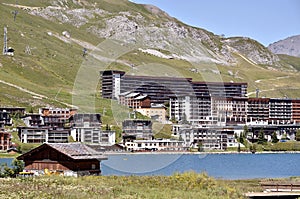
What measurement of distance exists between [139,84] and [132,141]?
183ft

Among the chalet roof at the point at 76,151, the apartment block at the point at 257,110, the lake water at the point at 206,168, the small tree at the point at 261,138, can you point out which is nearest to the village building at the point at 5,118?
the lake water at the point at 206,168

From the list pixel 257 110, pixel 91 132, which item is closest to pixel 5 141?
pixel 91 132

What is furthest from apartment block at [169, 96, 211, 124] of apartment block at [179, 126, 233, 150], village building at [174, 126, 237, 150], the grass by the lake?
the grass by the lake

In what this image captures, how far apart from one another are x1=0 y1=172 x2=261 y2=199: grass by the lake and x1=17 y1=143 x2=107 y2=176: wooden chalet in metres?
2.90

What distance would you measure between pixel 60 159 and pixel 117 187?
25.1ft

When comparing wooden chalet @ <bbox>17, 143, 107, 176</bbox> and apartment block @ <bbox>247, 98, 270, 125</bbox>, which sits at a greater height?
apartment block @ <bbox>247, 98, 270, 125</bbox>

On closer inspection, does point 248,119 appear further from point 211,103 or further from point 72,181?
point 72,181

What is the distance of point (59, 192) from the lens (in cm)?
2527

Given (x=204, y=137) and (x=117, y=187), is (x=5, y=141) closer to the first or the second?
(x=204, y=137)

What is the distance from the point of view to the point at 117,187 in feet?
92.2

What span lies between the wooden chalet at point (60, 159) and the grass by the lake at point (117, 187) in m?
2.90

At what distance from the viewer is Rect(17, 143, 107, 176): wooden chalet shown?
114ft

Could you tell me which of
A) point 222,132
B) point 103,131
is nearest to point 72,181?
point 103,131

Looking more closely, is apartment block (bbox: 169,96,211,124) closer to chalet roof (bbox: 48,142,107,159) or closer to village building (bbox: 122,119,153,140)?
village building (bbox: 122,119,153,140)
